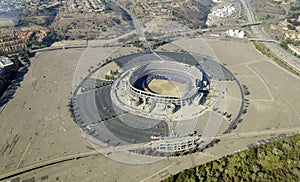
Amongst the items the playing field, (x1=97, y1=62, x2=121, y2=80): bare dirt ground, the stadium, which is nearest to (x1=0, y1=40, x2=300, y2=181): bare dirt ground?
the stadium

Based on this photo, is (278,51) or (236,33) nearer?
(278,51)

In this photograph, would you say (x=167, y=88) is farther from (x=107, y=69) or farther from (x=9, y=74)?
(x=9, y=74)

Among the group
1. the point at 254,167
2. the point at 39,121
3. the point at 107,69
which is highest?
the point at 254,167

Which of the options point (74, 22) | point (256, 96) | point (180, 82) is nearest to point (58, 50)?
point (74, 22)

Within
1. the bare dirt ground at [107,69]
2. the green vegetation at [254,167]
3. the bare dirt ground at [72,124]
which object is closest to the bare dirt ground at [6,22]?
the bare dirt ground at [72,124]

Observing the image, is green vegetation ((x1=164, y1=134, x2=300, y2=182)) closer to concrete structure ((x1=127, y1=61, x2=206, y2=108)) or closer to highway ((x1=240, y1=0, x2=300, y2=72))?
concrete structure ((x1=127, y1=61, x2=206, y2=108))

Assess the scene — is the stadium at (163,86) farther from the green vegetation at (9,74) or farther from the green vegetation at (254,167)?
the green vegetation at (9,74)

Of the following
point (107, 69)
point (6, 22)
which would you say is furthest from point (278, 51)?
point (6, 22)
